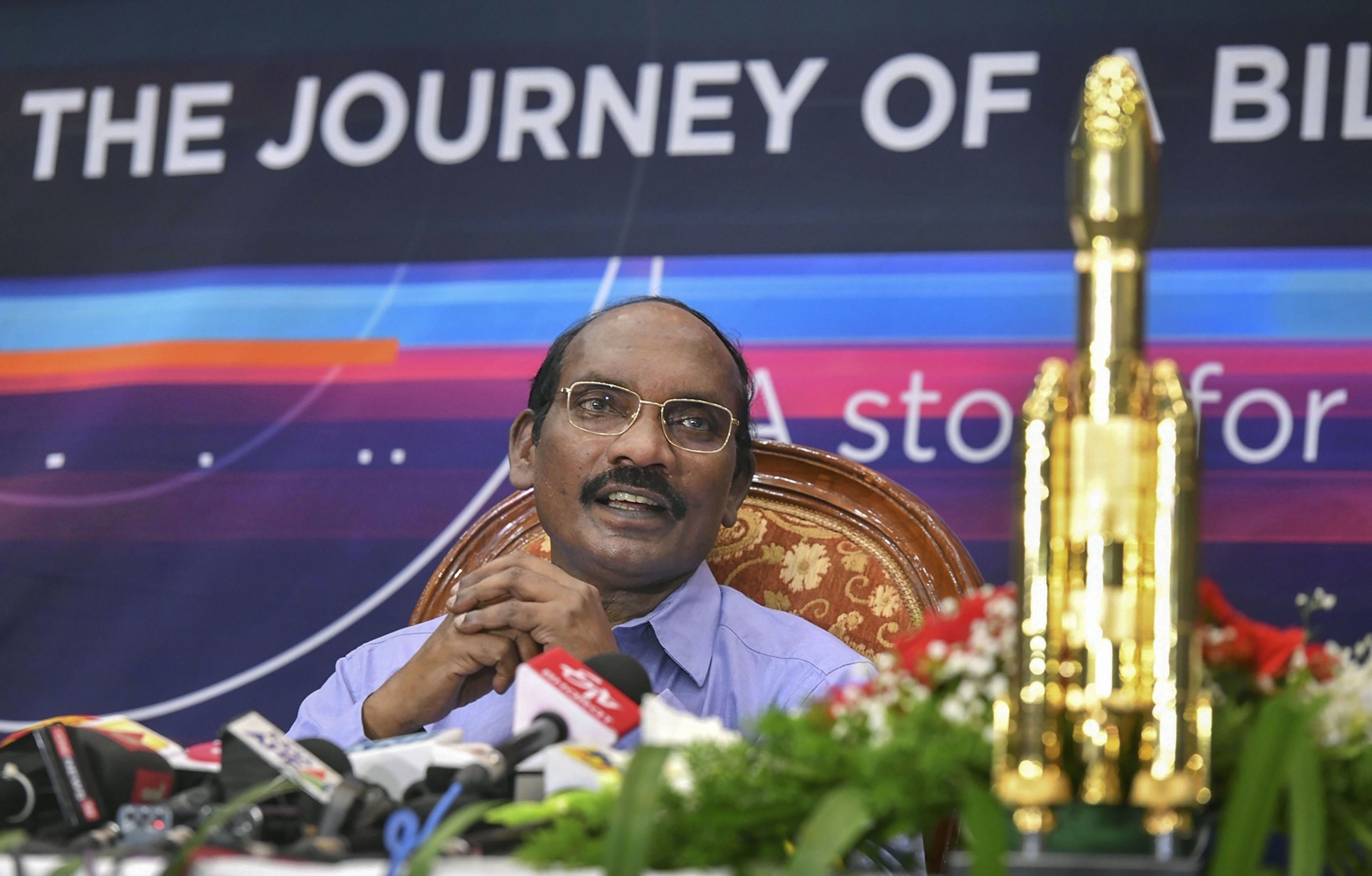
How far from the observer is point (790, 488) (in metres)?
2.76

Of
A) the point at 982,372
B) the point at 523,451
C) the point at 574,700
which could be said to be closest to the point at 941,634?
the point at 574,700

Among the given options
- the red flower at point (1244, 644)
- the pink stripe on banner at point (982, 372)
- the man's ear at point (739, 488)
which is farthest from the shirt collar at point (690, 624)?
the red flower at point (1244, 644)

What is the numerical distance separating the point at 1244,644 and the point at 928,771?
0.31m

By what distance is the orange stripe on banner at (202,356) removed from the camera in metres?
3.50

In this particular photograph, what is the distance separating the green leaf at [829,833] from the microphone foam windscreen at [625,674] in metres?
0.52

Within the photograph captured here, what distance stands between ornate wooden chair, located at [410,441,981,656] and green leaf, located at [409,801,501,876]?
143 cm

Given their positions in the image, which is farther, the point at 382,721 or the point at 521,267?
the point at 521,267

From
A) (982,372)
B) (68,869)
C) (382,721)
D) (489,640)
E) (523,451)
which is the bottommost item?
(68,869)

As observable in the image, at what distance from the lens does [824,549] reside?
2.69 metres

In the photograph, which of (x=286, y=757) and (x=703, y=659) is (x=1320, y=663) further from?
(x=703, y=659)

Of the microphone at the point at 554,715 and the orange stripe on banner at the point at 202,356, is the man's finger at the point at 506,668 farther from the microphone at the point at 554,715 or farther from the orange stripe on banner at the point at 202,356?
the orange stripe on banner at the point at 202,356

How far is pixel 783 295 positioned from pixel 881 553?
2.81 ft

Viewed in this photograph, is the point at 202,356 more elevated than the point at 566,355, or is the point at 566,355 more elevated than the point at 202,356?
the point at 202,356

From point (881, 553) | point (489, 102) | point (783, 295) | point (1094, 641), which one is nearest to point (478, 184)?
point (489, 102)
